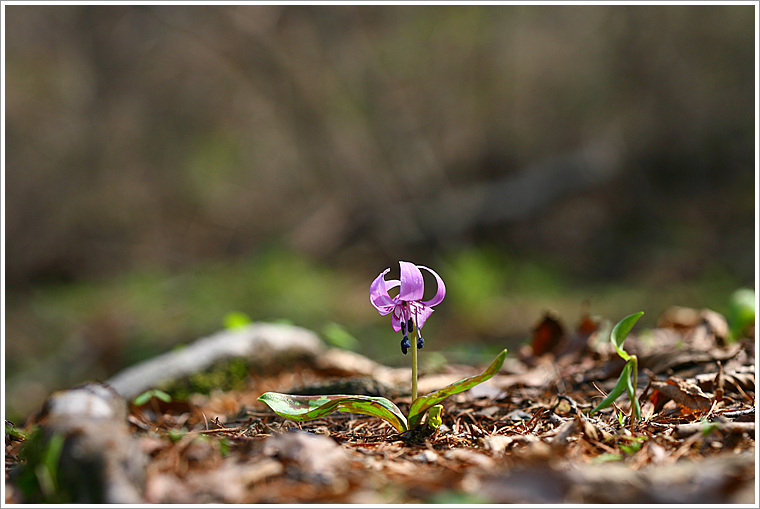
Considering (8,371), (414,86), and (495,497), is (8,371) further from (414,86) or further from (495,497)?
(414,86)

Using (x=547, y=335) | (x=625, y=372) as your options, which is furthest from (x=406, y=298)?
(x=547, y=335)

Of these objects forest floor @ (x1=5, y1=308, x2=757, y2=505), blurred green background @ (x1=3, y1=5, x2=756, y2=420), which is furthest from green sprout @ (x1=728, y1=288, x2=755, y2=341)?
blurred green background @ (x1=3, y1=5, x2=756, y2=420)

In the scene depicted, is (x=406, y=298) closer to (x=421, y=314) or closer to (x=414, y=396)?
(x=421, y=314)

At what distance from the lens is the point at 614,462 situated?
128 centimetres

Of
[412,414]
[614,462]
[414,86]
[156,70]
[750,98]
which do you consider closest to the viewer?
[614,462]

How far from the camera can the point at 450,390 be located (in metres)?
1.52

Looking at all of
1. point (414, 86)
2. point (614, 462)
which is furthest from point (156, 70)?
point (614, 462)

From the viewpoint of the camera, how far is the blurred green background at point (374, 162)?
7.98 meters

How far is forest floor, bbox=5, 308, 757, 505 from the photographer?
1040mm

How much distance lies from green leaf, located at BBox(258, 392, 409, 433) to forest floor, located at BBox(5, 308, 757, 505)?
62 mm

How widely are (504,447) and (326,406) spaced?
1.60 feet

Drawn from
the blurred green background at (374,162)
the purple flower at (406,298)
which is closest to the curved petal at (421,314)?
the purple flower at (406,298)

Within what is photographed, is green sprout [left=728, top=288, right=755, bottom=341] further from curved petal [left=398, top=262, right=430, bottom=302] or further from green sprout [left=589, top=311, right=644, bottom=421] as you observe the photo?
curved petal [left=398, top=262, right=430, bottom=302]

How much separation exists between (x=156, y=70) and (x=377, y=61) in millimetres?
4827
